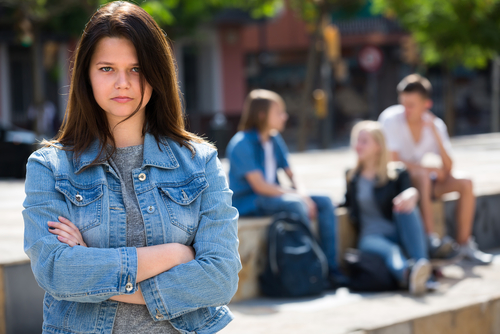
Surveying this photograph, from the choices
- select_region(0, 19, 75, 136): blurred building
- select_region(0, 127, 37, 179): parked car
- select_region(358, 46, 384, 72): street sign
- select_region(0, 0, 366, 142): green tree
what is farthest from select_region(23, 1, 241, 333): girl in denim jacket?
select_region(358, 46, 384, 72): street sign

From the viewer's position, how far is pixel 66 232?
74.1 inches

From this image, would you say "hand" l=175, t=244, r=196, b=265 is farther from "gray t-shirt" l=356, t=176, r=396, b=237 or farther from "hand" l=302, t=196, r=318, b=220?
"gray t-shirt" l=356, t=176, r=396, b=237

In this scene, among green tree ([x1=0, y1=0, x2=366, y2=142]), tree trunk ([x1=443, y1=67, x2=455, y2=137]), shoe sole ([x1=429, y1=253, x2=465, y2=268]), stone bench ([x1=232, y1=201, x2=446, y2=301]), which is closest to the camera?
stone bench ([x1=232, y1=201, x2=446, y2=301])

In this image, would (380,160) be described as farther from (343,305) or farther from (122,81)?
(122,81)

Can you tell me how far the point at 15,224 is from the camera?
17.8 ft

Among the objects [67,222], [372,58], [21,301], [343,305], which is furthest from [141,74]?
[372,58]

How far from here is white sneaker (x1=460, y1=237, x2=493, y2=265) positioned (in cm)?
601

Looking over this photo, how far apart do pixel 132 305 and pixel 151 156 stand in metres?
→ 0.44

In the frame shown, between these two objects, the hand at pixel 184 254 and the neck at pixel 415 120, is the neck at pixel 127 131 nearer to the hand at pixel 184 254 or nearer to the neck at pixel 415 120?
the hand at pixel 184 254

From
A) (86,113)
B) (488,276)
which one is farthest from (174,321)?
(488,276)

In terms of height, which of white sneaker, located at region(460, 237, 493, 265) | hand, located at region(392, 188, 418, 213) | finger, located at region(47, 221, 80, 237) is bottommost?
white sneaker, located at region(460, 237, 493, 265)

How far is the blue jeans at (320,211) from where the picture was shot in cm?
521

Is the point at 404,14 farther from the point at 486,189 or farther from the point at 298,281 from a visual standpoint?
the point at 298,281

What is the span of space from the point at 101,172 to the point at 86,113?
198mm
